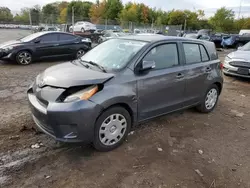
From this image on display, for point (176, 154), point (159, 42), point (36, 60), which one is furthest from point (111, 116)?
point (36, 60)

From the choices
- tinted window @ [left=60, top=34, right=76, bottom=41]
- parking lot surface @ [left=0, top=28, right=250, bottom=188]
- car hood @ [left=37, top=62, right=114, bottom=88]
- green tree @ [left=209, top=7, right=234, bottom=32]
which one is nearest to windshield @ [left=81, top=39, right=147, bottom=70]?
car hood @ [left=37, top=62, right=114, bottom=88]

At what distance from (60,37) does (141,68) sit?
7752mm

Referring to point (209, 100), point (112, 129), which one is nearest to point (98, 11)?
point (209, 100)

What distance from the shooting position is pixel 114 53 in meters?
3.84

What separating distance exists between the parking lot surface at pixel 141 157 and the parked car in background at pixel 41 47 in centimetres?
480

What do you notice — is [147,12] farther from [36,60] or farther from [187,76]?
[187,76]

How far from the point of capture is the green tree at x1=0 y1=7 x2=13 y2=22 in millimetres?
36562

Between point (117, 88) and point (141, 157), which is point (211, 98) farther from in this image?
point (117, 88)

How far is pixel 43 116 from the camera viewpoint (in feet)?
9.85

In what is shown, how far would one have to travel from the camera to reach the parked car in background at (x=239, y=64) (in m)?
7.92

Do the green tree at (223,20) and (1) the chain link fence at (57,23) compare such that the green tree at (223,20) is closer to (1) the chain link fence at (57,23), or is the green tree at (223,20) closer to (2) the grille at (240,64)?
(1) the chain link fence at (57,23)

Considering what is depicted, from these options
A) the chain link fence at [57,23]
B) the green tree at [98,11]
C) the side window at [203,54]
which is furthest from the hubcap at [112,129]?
the green tree at [98,11]

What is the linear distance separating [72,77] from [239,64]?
22.4ft

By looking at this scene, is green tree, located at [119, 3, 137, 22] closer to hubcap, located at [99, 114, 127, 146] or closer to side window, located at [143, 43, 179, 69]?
side window, located at [143, 43, 179, 69]
